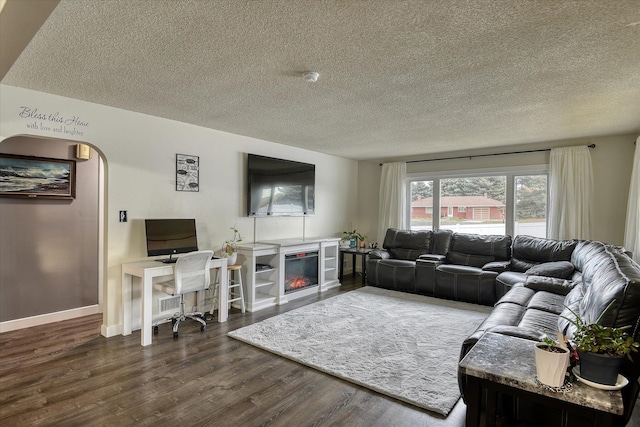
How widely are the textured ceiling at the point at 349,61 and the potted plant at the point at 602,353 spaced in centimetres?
157

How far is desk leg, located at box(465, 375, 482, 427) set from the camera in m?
1.54

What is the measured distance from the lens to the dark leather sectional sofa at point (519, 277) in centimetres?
196

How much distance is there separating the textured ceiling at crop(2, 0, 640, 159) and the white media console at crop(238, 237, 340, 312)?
1.72 m

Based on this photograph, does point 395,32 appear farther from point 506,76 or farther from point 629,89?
point 629,89

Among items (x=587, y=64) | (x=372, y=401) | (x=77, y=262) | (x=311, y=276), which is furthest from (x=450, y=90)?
(x=77, y=262)

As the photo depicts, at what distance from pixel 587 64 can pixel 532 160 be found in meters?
3.28

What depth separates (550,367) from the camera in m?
→ 1.39

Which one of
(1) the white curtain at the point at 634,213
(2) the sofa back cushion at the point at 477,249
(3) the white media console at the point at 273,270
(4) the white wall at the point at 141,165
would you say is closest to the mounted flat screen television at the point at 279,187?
(4) the white wall at the point at 141,165

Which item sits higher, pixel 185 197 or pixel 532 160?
pixel 532 160

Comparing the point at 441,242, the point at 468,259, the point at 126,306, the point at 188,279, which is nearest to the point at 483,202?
the point at 441,242

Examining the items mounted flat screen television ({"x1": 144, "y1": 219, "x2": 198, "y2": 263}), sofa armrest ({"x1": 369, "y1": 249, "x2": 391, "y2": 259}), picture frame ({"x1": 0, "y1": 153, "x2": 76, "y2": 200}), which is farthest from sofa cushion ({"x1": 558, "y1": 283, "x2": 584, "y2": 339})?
picture frame ({"x1": 0, "y1": 153, "x2": 76, "y2": 200})

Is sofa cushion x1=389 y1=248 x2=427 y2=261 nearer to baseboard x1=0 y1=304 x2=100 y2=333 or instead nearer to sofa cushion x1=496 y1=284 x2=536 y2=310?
sofa cushion x1=496 y1=284 x2=536 y2=310

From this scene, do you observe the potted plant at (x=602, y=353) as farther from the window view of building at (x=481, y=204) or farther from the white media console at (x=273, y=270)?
the window view of building at (x=481, y=204)

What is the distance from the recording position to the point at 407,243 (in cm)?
601
